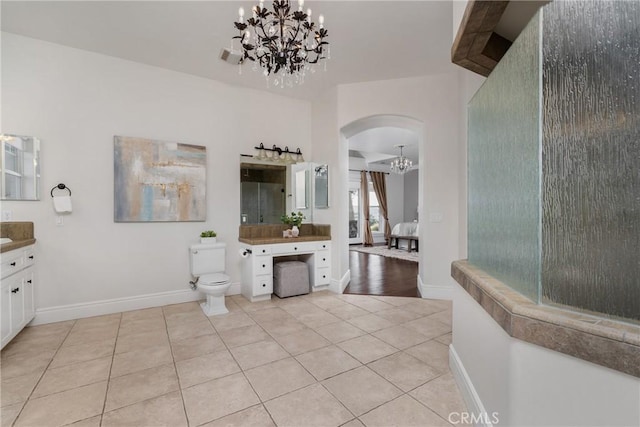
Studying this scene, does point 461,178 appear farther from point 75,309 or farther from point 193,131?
point 75,309

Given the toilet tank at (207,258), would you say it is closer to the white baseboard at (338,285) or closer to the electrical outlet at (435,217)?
the white baseboard at (338,285)

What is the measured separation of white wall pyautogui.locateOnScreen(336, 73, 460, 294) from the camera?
12.6 feet

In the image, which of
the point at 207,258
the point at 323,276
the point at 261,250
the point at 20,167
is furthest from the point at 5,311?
the point at 323,276

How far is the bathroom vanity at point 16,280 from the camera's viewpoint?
2273 mm

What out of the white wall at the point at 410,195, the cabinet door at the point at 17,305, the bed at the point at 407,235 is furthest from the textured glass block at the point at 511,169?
the white wall at the point at 410,195

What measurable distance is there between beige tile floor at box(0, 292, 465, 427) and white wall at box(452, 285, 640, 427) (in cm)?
54

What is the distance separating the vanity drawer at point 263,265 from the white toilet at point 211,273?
0.43 metres

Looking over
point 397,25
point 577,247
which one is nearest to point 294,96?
point 397,25

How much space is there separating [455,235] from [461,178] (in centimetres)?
78

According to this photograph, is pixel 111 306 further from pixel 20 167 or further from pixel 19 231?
pixel 20 167

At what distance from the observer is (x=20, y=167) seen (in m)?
2.86

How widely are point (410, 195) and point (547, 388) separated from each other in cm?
1001

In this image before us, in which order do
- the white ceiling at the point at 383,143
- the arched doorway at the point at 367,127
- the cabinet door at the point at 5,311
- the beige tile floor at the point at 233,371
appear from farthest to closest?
the white ceiling at the point at 383,143 < the arched doorway at the point at 367,127 < the cabinet door at the point at 5,311 < the beige tile floor at the point at 233,371

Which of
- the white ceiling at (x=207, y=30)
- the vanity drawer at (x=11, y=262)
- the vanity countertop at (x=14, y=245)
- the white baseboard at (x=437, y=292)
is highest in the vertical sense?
the white ceiling at (x=207, y=30)
